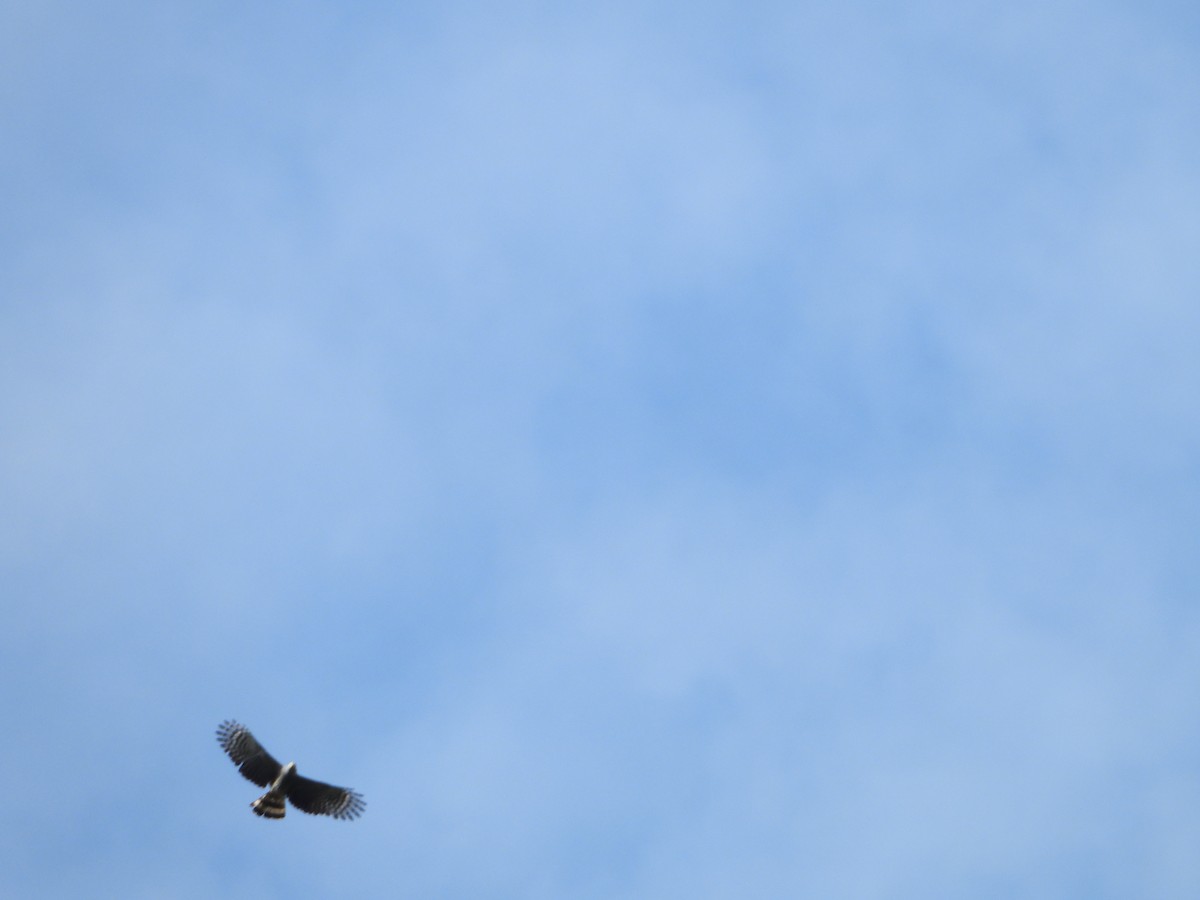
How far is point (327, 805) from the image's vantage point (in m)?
36.0

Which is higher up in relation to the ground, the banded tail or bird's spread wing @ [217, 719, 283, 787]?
bird's spread wing @ [217, 719, 283, 787]

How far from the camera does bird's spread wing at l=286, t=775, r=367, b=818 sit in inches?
1409

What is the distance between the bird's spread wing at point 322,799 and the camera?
117ft

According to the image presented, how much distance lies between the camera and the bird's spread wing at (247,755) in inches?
1403

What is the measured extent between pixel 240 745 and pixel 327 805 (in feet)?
9.51

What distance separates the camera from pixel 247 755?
35.9m

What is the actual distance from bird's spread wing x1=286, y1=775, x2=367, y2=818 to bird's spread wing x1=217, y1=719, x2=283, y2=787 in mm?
883

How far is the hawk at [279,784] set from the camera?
35.4 metres

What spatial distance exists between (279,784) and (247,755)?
50.3 inches

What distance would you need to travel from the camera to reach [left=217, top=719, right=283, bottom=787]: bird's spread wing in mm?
35625

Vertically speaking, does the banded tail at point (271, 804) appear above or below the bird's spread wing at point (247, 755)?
below

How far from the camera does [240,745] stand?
3575cm

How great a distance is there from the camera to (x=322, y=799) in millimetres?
36000

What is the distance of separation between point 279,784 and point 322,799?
4.24 feet
